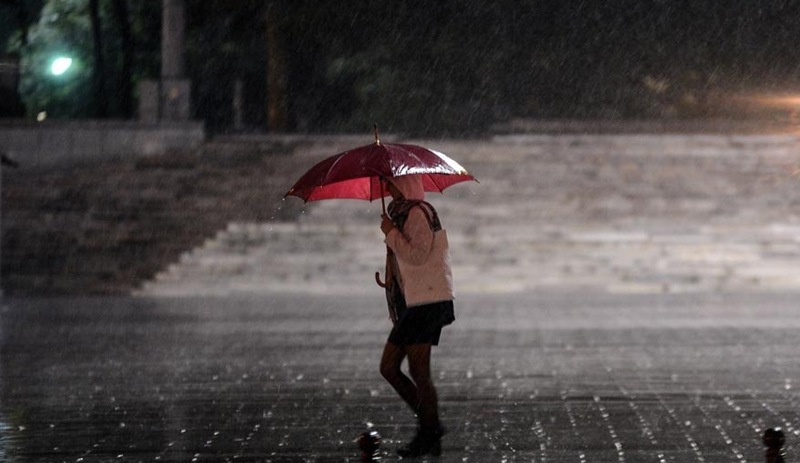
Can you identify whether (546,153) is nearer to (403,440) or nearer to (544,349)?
(544,349)

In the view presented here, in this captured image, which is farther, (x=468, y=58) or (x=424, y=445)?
(x=468, y=58)

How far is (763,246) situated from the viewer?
803 inches

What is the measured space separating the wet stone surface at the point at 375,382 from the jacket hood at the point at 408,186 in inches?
54.2

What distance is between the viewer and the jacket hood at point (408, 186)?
7539 millimetres

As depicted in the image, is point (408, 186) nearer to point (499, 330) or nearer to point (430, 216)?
point (430, 216)

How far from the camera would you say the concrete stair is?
19812 mm

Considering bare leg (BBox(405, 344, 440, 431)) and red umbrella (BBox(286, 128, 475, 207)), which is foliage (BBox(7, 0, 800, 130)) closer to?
red umbrella (BBox(286, 128, 475, 207))

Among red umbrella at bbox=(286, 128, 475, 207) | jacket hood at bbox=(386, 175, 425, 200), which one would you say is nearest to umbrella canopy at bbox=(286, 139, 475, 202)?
red umbrella at bbox=(286, 128, 475, 207)

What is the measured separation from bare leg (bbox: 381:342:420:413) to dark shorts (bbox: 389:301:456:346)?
2.5 inches

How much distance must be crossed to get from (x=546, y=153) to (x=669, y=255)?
4447 millimetres

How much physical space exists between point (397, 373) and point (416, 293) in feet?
1.60

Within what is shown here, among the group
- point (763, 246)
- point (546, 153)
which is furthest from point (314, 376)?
point (546, 153)

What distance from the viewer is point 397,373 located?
7609 millimetres

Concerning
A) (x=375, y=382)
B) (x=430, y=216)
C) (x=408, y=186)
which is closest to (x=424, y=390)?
(x=430, y=216)
